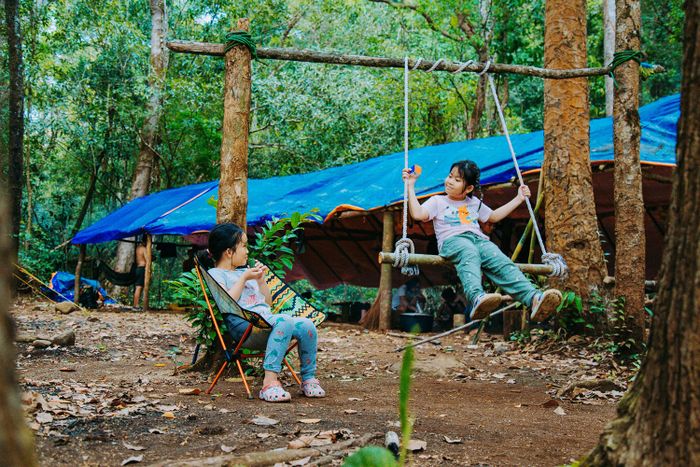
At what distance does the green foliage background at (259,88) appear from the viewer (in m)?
16.1

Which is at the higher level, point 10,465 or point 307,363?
point 10,465

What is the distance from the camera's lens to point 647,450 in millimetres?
1916

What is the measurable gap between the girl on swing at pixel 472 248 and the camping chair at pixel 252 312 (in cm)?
114

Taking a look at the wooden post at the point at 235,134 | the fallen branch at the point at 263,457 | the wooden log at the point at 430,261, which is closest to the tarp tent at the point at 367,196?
the wooden post at the point at 235,134

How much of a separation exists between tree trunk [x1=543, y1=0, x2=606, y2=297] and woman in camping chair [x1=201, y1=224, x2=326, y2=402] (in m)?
3.64

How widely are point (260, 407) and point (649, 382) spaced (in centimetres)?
290

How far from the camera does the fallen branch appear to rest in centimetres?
275

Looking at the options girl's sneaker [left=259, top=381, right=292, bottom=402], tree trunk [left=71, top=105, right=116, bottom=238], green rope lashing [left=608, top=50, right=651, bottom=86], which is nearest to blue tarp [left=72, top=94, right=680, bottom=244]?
green rope lashing [left=608, top=50, right=651, bottom=86]

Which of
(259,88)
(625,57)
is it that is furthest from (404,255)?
(259,88)

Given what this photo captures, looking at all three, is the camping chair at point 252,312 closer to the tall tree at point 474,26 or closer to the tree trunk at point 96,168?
the tall tree at point 474,26

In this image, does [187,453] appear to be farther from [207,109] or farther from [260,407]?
[207,109]

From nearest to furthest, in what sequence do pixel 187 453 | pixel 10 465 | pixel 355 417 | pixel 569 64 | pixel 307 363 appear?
pixel 10 465, pixel 187 453, pixel 355 417, pixel 307 363, pixel 569 64

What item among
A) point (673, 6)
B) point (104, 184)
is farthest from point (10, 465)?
point (104, 184)

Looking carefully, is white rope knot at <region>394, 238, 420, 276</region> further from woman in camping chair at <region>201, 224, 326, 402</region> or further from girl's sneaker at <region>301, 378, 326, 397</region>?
girl's sneaker at <region>301, 378, 326, 397</region>
